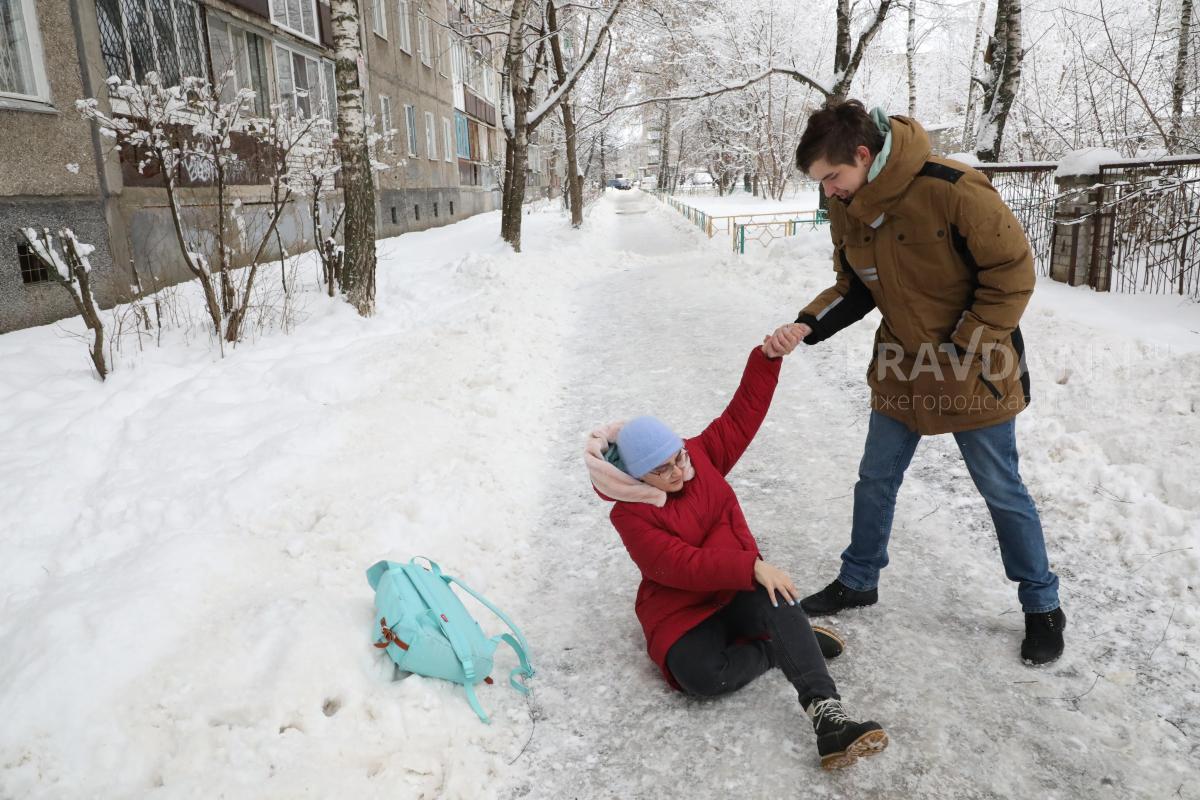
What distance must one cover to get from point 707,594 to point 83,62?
10.3 meters

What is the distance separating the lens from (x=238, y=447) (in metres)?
4.74

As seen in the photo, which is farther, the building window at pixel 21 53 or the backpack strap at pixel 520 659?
the building window at pixel 21 53

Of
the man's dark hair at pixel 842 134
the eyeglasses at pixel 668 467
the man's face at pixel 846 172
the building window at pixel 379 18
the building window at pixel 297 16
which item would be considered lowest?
the eyeglasses at pixel 668 467

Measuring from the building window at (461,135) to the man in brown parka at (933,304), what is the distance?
29.3 m

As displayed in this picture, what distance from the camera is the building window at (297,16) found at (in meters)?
15.2

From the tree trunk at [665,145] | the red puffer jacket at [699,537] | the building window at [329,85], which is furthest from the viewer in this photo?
the tree trunk at [665,145]

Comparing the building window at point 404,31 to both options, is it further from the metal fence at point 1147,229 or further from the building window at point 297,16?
the metal fence at point 1147,229

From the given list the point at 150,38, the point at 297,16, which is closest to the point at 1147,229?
the point at 150,38

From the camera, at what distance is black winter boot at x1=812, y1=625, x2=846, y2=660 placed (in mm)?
3035

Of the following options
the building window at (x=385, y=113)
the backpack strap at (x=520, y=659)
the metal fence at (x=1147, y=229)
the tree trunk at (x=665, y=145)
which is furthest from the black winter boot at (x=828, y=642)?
the tree trunk at (x=665, y=145)

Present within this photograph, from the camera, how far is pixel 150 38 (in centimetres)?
1094

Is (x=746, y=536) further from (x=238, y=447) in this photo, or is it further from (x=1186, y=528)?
(x=238, y=447)

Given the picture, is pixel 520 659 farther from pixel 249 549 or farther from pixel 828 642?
pixel 249 549

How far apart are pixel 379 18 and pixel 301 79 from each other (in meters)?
5.65
